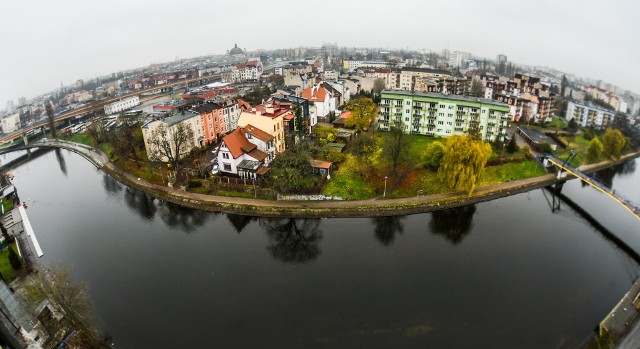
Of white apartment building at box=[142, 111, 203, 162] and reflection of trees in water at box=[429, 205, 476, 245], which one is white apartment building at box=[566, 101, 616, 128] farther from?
white apartment building at box=[142, 111, 203, 162]

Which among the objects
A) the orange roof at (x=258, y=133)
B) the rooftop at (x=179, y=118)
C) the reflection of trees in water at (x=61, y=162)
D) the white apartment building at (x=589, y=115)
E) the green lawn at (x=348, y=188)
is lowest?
the reflection of trees in water at (x=61, y=162)

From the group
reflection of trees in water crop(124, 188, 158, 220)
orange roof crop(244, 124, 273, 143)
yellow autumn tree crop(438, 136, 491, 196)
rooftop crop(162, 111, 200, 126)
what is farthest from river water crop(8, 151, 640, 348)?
rooftop crop(162, 111, 200, 126)

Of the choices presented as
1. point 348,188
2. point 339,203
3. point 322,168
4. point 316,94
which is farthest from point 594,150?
point 316,94

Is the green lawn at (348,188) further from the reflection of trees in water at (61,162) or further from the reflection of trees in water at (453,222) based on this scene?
the reflection of trees in water at (61,162)

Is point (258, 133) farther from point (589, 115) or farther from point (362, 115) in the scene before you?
point (589, 115)

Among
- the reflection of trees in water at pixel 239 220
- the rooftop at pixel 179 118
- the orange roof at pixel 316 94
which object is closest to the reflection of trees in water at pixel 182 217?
the reflection of trees in water at pixel 239 220

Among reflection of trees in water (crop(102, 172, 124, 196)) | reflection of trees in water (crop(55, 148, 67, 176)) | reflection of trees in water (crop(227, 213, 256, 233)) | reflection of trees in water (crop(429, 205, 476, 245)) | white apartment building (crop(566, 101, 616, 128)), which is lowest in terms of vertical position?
reflection of trees in water (crop(429, 205, 476, 245))
